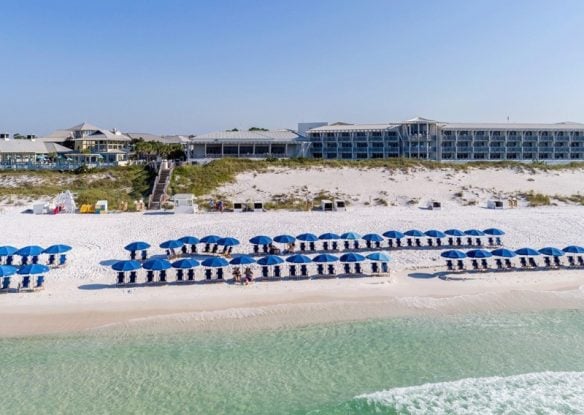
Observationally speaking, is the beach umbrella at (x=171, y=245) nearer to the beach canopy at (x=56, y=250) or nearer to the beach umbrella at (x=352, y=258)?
the beach canopy at (x=56, y=250)

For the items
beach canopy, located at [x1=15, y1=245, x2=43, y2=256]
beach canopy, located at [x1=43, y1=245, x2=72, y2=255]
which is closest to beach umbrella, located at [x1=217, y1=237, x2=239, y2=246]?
beach canopy, located at [x1=43, y1=245, x2=72, y2=255]

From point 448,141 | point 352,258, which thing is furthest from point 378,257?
point 448,141

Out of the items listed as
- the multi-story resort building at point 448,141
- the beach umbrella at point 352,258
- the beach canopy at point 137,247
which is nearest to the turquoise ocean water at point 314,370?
the beach umbrella at point 352,258

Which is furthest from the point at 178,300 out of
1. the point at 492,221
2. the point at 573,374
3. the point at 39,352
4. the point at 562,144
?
the point at 562,144

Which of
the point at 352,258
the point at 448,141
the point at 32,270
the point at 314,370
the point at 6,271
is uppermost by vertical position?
the point at 448,141

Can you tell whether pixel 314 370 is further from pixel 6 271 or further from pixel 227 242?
pixel 6 271

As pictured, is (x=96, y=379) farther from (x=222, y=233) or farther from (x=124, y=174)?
(x=124, y=174)
